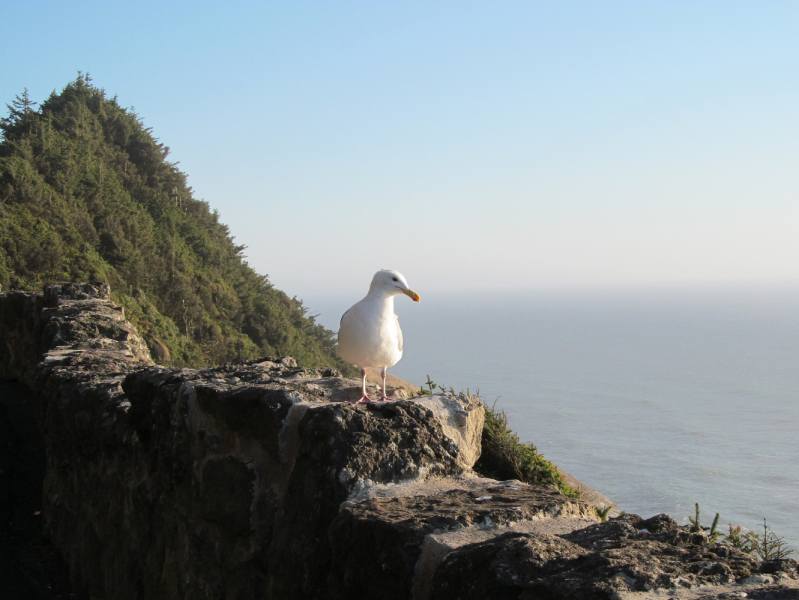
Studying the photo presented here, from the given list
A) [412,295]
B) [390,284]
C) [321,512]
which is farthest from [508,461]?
[321,512]

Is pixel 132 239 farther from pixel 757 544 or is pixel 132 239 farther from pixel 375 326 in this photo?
pixel 757 544

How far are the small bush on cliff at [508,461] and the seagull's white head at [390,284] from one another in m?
1.83

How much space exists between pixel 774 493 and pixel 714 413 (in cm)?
1670

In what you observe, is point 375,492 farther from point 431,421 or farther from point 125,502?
point 125,502

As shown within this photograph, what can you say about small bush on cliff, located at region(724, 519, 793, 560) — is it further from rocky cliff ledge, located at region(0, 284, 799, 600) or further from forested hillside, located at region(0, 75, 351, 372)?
forested hillside, located at region(0, 75, 351, 372)

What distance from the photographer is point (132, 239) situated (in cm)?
2506

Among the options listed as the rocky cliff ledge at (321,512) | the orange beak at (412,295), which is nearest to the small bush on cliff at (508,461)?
the orange beak at (412,295)

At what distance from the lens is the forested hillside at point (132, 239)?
65.2 feet

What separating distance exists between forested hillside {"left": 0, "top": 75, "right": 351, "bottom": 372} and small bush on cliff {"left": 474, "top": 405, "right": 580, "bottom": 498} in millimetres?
14957

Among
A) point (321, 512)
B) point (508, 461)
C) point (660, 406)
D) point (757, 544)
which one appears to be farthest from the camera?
point (660, 406)

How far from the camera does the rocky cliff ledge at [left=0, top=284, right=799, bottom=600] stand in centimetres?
172

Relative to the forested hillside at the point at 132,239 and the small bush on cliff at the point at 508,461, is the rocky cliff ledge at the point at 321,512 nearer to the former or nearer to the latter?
the small bush on cliff at the point at 508,461

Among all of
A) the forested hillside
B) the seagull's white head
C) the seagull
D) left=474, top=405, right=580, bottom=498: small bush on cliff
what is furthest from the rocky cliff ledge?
the forested hillside

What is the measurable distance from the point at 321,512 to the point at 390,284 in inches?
84.9
